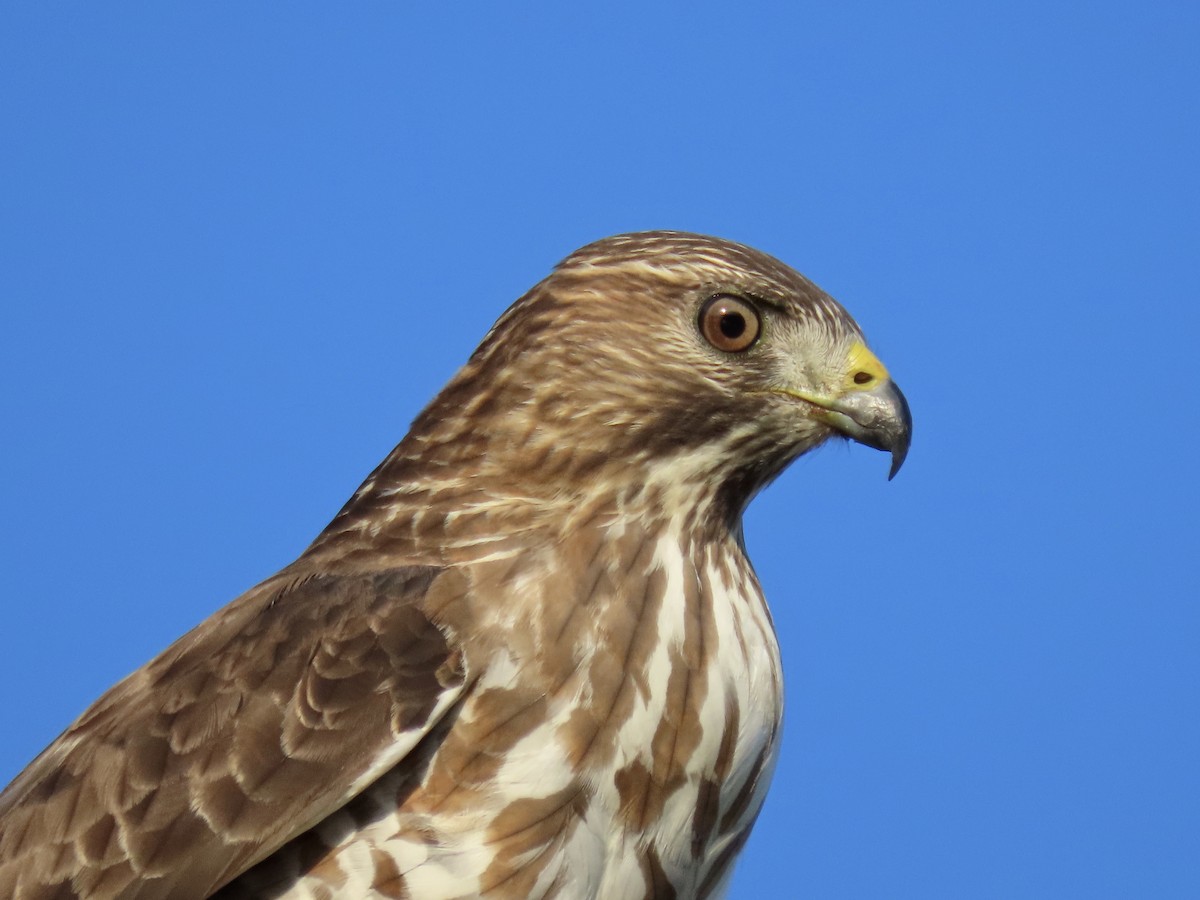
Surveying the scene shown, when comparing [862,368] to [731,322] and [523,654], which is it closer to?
[731,322]

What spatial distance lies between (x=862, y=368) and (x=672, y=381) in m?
0.42

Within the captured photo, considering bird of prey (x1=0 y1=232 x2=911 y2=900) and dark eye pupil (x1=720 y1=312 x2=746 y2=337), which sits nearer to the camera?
bird of prey (x1=0 y1=232 x2=911 y2=900)

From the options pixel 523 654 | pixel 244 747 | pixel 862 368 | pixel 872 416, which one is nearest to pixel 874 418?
pixel 872 416

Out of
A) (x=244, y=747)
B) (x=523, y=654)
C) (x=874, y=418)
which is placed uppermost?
(x=874, y=418)

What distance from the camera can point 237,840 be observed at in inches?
115

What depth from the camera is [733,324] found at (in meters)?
3.39

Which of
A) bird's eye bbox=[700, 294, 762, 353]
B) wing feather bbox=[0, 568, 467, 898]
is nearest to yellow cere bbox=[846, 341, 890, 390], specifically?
bird's eye bbox=[700, 294, 762, 353]

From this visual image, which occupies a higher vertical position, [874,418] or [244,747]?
[874,418]

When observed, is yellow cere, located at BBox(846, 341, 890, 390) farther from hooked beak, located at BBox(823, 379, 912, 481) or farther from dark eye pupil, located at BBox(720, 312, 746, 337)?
dark eye pupil, located at BBox(720, 312, 746, 337)

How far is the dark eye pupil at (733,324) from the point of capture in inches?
133

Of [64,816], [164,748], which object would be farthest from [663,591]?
[64,816]

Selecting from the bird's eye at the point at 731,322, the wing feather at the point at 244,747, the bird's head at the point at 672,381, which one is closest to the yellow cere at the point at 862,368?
the bird's head at the point at 672,381

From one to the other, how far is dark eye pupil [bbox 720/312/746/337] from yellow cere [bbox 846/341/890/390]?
246 millimetres

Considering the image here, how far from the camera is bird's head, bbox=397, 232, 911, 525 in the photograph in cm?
336
